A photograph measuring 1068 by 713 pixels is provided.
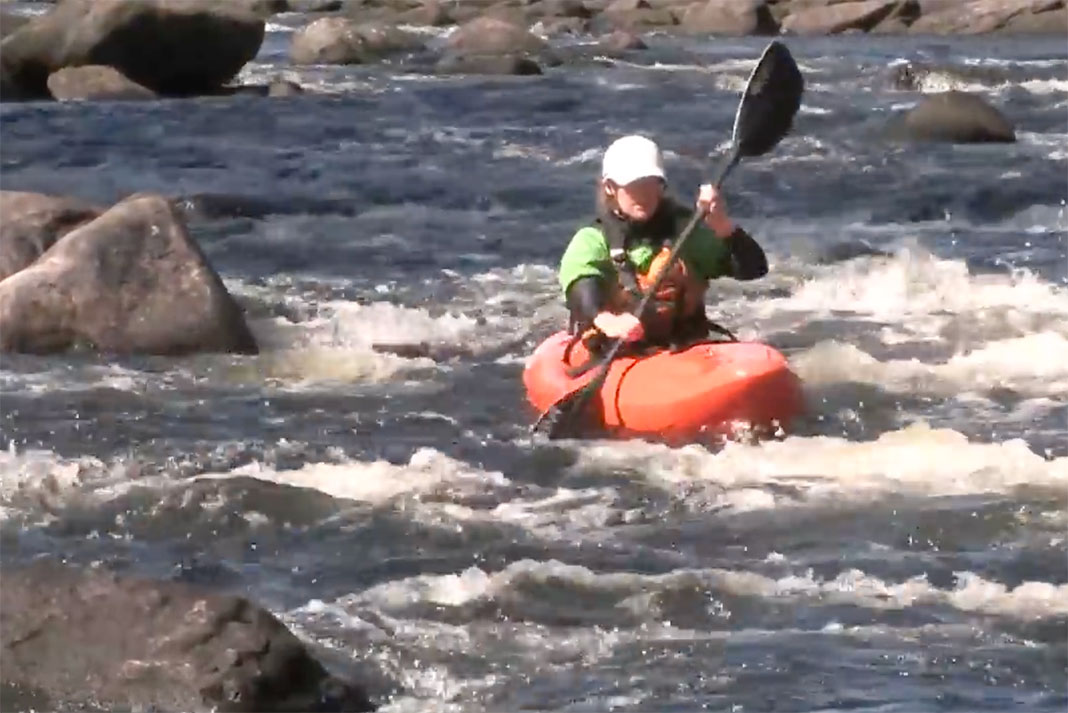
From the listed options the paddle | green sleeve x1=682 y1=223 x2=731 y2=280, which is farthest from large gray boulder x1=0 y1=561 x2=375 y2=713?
the paddle

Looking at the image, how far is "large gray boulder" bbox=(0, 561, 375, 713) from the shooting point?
4.83 metres

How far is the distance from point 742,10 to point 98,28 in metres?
15.2

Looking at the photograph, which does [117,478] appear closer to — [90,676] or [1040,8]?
[90,676]

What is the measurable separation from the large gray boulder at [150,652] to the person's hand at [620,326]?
2.89 meters

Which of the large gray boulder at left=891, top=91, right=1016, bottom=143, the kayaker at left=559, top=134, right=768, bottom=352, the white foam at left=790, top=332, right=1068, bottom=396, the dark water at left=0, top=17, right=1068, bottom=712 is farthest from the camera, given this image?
the large gray boulder at left=891, top=91, right=1016, bottom=143

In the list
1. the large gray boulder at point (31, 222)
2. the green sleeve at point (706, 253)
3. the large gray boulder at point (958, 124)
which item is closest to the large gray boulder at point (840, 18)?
the large gray boulder at point (958, 124)

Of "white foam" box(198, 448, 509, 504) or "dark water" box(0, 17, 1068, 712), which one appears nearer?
"dark water" box(0, 17, 1068, 712)

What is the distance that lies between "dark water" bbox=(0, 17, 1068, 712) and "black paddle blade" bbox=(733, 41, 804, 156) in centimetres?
107

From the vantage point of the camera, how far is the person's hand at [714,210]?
25.4 feet

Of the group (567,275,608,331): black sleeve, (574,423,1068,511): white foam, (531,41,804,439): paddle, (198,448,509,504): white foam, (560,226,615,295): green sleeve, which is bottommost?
(198,448,509,504): white foam

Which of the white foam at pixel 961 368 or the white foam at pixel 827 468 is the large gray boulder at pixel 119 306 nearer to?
the white foam at pixel 827 468

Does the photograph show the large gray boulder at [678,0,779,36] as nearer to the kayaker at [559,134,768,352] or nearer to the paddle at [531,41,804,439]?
the paddle at [531,41,804,439]

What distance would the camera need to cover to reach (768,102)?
29.7 ft

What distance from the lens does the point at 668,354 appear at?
8.02m
